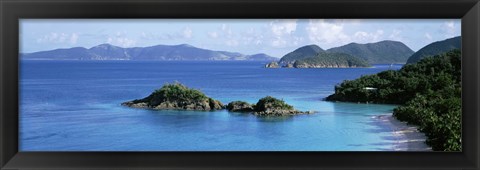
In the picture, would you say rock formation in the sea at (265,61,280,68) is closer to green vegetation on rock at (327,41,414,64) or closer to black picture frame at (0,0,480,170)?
green vegetation on rock at (327,41,414,64)

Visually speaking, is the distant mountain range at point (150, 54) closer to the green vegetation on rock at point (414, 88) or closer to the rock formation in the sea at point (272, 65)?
the rock formation in the sea at point (272, 65)

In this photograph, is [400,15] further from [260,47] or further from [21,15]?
[260,47]

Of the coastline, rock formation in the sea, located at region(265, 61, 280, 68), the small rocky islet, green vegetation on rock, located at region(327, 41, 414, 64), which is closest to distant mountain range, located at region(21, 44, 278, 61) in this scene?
rock formation in the sea, located at region(265, 61, 280, 68)

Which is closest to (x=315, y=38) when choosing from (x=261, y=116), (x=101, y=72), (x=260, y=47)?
(x=260, y=47)

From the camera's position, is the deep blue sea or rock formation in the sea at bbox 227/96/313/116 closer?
the deep blue sea

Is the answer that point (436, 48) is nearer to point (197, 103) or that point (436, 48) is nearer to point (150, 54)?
point (197, 103)
